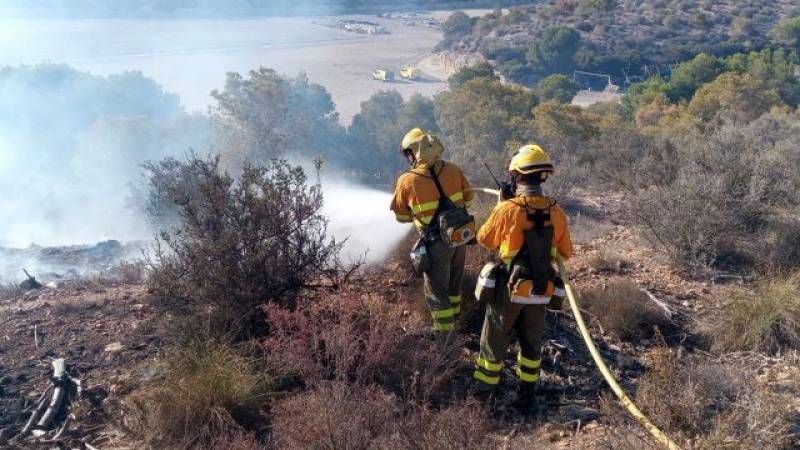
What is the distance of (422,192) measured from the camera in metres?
4.61

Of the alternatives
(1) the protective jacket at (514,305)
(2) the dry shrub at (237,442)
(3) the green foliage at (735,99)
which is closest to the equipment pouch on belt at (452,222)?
(1) the protective jacket at (514,305)

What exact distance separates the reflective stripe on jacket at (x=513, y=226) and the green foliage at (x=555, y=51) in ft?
120

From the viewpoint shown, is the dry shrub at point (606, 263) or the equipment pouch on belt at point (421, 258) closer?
the equipment pouch on belt at point (421, 258)

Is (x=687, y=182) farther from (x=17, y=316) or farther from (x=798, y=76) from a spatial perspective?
(x=798, y=76)

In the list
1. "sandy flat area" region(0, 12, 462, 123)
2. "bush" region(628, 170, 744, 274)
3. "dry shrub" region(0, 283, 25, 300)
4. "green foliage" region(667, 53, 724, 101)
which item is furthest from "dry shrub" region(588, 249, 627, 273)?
"sandy flat area" region(0, 12, 462, 123)

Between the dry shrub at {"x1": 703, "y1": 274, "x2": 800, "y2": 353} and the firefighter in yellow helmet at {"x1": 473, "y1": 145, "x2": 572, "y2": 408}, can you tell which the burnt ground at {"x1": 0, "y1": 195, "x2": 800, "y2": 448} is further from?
the firefighter in yellow helmet at {"x1": 473, "y1": 145, "x2": 572, "y2": 408}

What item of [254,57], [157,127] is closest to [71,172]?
[157,127]

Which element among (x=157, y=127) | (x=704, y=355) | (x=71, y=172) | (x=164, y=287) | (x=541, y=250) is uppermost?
(x=541, y=250)

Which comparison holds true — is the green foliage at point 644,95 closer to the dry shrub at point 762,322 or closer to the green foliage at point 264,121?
the green foliage at point 264,121

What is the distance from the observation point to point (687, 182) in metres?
6.24

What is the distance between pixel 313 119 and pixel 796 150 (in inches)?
762

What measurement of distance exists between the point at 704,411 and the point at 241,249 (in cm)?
330

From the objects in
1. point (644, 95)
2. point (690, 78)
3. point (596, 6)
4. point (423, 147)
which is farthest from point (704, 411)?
point (596, 6)

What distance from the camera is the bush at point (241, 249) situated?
15.3 ft
